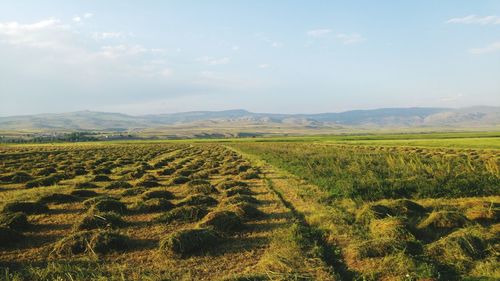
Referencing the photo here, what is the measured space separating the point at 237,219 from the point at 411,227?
5.92 metres

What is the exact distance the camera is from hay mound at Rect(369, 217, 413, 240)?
1040 cm

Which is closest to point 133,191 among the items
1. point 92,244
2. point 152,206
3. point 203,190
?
point 203,190

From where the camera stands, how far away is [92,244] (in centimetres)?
1029

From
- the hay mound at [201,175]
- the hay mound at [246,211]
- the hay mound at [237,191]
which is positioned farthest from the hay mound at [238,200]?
the hay mound at [201,175]

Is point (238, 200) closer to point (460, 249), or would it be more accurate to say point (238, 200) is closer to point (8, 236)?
point (8, 236)

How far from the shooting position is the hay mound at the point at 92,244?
10.2 metres

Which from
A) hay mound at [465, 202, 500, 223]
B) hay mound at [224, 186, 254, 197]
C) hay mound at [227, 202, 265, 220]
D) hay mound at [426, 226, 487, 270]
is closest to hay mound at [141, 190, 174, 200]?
hay mound at [224, 186, 254, 197]

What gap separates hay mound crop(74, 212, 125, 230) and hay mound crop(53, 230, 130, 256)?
1.88 metres

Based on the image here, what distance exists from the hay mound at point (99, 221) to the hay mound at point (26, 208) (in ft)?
12.4

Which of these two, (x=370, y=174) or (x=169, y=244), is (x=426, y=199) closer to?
(x=370, y=174)

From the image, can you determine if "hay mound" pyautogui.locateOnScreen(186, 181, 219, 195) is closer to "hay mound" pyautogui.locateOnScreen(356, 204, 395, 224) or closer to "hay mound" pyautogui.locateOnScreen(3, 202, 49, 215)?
"hay mound" pyautogui.locateOnScreen(3, 202, 49, 215)

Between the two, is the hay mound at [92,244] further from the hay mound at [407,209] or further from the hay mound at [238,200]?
the hay mound at [407,209]

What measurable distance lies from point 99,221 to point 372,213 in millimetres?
10282

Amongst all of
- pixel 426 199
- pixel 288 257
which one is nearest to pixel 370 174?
pixel 426 199
